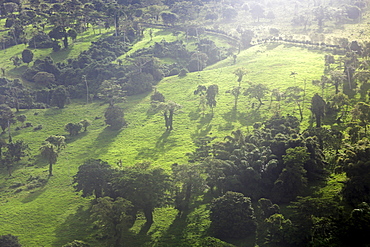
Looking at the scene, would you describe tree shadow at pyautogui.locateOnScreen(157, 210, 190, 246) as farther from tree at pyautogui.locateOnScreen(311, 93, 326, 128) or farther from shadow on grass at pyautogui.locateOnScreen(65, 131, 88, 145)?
shadow on grass at pyautogui.locateOnScreen(65, 131, 88, 145)

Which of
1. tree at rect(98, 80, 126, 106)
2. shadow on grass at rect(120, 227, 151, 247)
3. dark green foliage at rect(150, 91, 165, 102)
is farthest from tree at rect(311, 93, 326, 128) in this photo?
tree at rect(98, 80, 126, 106)

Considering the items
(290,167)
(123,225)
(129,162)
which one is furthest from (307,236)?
(129,162)

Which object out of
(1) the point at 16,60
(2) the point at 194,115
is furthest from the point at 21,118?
(2) the point at 194,115

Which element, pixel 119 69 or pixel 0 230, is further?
pixel 119 69

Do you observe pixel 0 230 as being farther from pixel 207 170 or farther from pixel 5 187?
pixel 207 170

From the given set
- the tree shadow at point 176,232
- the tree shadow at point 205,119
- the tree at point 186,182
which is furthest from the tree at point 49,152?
the tree shadow at point 205,119
